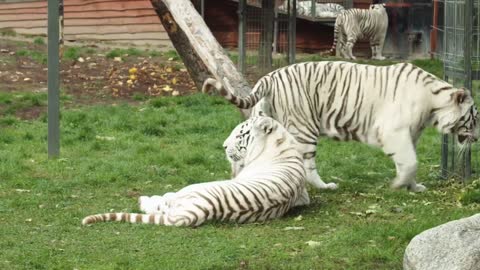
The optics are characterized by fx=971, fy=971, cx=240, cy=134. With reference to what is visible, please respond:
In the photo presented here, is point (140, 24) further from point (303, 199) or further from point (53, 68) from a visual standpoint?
point (303, 199)

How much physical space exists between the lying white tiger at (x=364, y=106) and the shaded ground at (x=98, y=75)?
202 inches

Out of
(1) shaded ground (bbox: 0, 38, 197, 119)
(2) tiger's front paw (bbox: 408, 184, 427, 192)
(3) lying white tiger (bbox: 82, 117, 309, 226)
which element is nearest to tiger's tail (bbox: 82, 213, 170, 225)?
(3) lying white tiger (bbox: 82, 117, 309, 226)

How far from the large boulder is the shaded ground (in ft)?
27.0

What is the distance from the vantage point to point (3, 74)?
1523 centimetres

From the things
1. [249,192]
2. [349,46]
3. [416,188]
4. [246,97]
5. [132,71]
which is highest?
[246,97]

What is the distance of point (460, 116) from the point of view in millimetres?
8109

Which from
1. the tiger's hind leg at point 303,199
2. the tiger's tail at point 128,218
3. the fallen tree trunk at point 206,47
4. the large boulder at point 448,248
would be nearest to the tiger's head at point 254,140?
the tiger's hind leg at point 303,199

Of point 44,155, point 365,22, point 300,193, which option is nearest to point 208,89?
point 300,193

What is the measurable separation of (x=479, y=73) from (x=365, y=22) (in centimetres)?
1184

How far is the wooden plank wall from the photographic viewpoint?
21562 mm

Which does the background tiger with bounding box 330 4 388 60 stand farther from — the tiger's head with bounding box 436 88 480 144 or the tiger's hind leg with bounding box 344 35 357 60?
the tiger's head with bounding box 436 88 480 144

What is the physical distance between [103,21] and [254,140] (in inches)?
615

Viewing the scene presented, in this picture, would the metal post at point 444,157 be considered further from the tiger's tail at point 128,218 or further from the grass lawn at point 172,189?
the tiger's tail at point 128,218

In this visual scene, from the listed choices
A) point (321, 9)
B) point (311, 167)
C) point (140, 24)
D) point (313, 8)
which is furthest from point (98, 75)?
point (311, 167)
